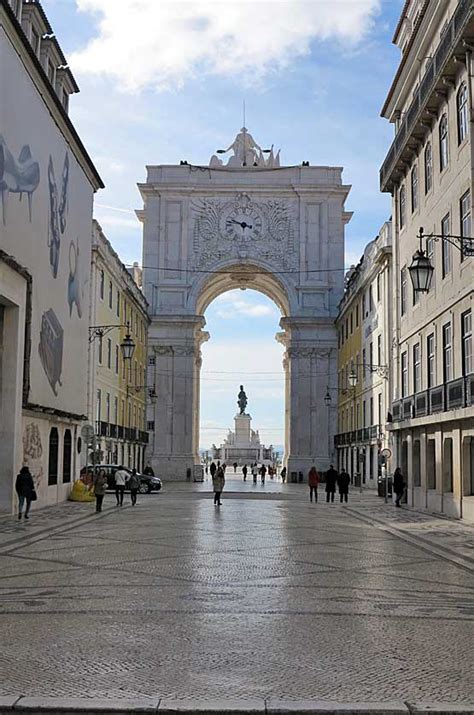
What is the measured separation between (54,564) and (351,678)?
8.24 meters

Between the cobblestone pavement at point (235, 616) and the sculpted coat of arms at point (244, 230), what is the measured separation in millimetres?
50006

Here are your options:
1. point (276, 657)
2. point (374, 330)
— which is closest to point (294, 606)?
point (276, 657)

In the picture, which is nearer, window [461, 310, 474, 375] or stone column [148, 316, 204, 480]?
window [461, 310, 474, 375]

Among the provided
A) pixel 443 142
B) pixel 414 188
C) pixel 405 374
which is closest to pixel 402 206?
pixel 414 188

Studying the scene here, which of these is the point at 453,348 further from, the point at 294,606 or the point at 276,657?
the point at 276,657

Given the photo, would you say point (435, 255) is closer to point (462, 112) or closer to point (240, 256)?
point (462, 112)

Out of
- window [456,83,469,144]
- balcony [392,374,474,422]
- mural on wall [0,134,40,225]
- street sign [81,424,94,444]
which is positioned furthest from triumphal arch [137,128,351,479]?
window [456,83,469,144]

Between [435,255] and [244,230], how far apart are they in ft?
137

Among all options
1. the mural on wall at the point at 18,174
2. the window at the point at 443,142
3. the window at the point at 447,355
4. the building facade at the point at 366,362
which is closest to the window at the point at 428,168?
the window at the point at 443,142

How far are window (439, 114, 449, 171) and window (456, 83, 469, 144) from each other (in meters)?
1.49

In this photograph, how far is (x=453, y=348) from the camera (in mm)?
24906

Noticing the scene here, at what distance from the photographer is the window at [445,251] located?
25.7 meters

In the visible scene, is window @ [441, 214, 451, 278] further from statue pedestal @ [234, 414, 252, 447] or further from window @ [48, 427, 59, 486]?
statue pedestal @ [234, 414, 252, 447]

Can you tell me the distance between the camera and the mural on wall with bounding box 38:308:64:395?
27.5 m
